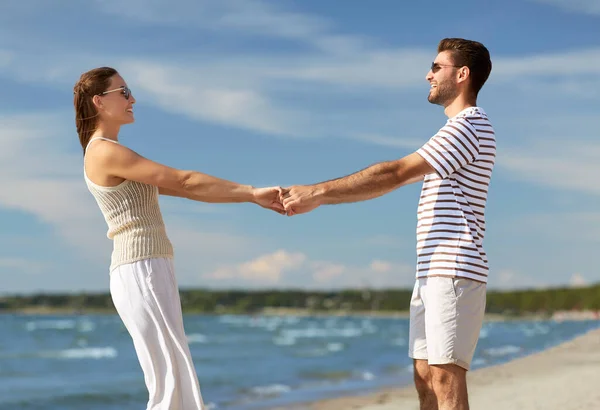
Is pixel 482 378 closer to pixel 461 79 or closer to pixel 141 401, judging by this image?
pixel 141 401

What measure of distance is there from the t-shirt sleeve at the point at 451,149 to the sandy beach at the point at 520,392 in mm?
6773

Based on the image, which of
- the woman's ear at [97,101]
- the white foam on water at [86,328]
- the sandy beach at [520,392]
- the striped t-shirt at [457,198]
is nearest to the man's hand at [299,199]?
the striped t-shirt at [457,198]

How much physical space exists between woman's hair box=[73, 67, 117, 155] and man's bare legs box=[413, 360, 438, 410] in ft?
6.96

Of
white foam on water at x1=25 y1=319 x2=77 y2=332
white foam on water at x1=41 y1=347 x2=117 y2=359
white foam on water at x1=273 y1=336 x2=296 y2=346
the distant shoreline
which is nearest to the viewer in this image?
white foam on water at x1=41 y1=347 x2=117 y2=359

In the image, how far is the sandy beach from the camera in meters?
10.8

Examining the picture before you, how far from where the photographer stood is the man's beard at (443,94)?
4379 millimetres

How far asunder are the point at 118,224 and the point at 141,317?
0.49 m

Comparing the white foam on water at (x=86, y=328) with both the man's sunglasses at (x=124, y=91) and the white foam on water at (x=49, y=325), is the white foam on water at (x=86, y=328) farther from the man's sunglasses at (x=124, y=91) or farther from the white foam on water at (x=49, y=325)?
the man's sunglasses at (x=124, y=91)

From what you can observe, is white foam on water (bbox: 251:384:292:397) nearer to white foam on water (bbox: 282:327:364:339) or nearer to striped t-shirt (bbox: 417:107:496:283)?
striped t-shirt (bbox: 417:107:496:283)

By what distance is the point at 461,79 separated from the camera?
436cm

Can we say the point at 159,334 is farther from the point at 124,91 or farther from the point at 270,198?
the point at 124,91

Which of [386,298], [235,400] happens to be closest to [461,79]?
[235,400]

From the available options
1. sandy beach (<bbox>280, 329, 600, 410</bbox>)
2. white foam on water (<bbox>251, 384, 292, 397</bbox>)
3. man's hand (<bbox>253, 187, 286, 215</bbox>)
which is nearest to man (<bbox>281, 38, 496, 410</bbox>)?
man's hand (<bbox>253, 187, 286, 215</bbox>)

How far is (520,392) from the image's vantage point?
12.4 meters
